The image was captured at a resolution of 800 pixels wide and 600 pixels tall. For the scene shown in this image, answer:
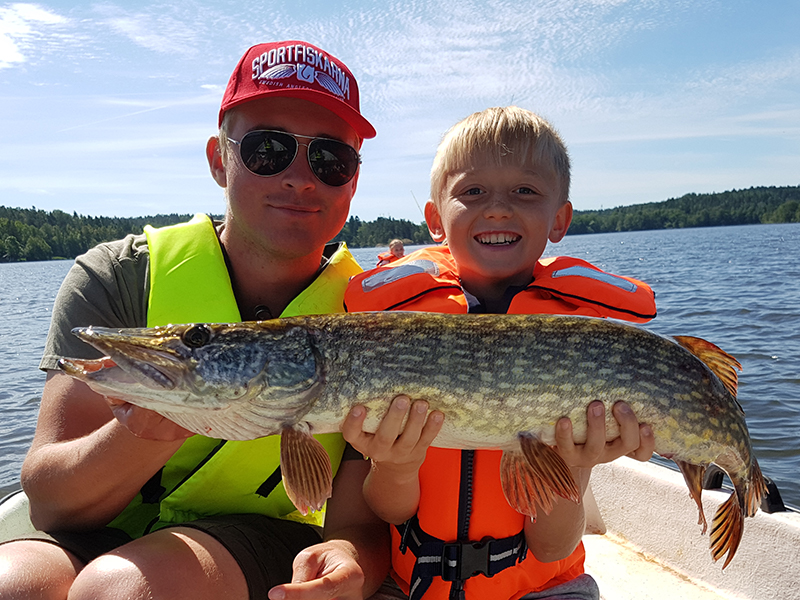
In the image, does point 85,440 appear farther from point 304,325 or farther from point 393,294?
point 393,294

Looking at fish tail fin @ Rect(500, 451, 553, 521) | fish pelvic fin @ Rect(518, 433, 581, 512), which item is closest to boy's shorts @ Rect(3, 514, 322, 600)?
fish tail fin @ Rect(500, 451, 553, 521)

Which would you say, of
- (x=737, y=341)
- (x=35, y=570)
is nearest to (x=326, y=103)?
(x=35, y=570)

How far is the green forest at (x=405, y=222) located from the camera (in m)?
66.8

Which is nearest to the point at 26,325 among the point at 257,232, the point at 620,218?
the point at 257,232

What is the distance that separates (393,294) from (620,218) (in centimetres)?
11660

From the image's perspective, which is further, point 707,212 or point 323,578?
point 707,212

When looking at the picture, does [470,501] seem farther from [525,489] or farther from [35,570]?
[35,570]

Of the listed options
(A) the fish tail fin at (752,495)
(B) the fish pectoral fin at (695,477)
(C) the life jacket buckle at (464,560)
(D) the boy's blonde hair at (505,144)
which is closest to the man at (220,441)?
(C) the life jacket buckle at (464,560)

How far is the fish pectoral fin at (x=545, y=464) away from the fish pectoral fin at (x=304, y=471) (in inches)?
27.7

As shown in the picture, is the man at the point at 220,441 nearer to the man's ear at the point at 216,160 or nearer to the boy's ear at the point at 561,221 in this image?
the man's ear at the point at 216,160

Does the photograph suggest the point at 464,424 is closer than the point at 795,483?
Yes

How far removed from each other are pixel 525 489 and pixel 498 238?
106cm

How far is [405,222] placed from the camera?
201 feet

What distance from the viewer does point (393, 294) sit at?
104 inches
